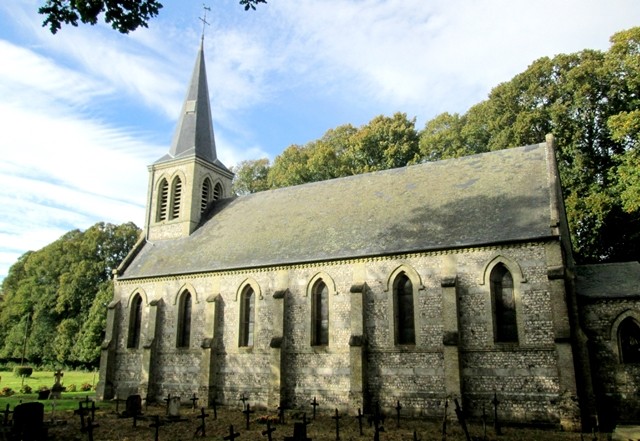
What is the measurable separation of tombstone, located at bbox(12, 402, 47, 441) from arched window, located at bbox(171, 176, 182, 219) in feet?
60.9

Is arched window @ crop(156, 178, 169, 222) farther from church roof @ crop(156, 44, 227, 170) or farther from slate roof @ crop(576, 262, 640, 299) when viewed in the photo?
slate roof @ crop(576, 262, 640, 299)

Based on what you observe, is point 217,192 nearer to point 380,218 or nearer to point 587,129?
point 380,218

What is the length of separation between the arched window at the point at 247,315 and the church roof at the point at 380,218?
1489 mm

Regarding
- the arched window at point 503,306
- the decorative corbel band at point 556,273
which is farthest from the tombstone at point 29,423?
the decorative corbel band at point 556,273

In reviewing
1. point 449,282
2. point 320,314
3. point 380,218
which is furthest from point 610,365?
point 320,314

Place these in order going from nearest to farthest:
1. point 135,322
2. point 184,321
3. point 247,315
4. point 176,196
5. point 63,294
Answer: point 247,315 < point 184,321 < point 135,322 < point 176,196 < point 63,294

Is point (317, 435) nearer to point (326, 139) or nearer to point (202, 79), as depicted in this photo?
point (202, 79)

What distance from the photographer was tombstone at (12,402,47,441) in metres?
14.6

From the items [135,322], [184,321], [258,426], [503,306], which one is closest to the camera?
[258,426]

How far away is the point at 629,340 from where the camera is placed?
1823cm

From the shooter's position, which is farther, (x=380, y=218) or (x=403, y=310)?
(x=380, y=218)

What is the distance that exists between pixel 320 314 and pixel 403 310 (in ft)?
13.1

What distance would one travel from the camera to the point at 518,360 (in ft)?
60.5

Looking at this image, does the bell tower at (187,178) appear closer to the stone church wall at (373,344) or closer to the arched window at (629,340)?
the stone church wall at (373,344)
